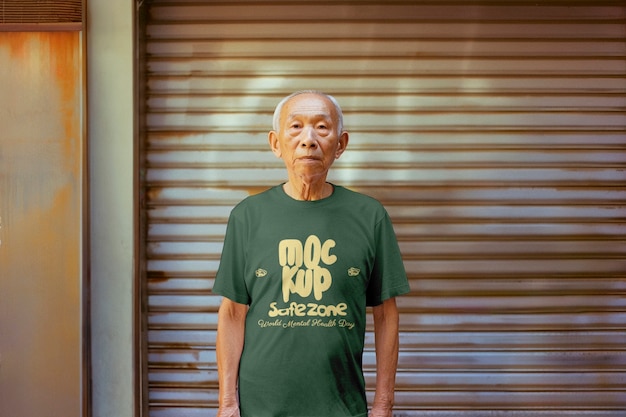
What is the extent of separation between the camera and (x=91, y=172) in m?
4.18

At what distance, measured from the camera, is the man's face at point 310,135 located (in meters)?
2.52

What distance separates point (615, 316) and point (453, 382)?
3.97 feet

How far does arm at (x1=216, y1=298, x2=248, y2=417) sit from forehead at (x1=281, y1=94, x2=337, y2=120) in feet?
2.62

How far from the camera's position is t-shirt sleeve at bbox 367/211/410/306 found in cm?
255

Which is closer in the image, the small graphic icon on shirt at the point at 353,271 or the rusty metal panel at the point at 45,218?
the small graphic icon on shirt at the point at 353,271

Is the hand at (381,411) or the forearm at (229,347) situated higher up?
the forearm at (229,347)

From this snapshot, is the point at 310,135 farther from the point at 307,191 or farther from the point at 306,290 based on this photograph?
the point at 306,290

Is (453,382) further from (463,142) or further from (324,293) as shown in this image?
(324,293)

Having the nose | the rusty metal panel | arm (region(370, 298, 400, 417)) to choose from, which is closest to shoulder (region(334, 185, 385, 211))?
the nose

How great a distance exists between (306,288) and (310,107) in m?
0.71

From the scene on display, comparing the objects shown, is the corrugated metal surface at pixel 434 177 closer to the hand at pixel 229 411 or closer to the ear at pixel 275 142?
the ear at pixel 275 142

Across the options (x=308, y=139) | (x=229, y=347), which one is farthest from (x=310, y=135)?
(x=229, y=347)

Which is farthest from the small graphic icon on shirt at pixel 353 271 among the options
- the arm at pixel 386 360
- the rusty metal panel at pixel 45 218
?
the rusty metal panel at pixel 45 218

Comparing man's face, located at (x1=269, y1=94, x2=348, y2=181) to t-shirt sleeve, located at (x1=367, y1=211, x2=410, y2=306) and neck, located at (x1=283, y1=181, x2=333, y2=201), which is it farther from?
t-shirt sleeve, located at (x1=367, y1=211, x2=410, y2=306)
